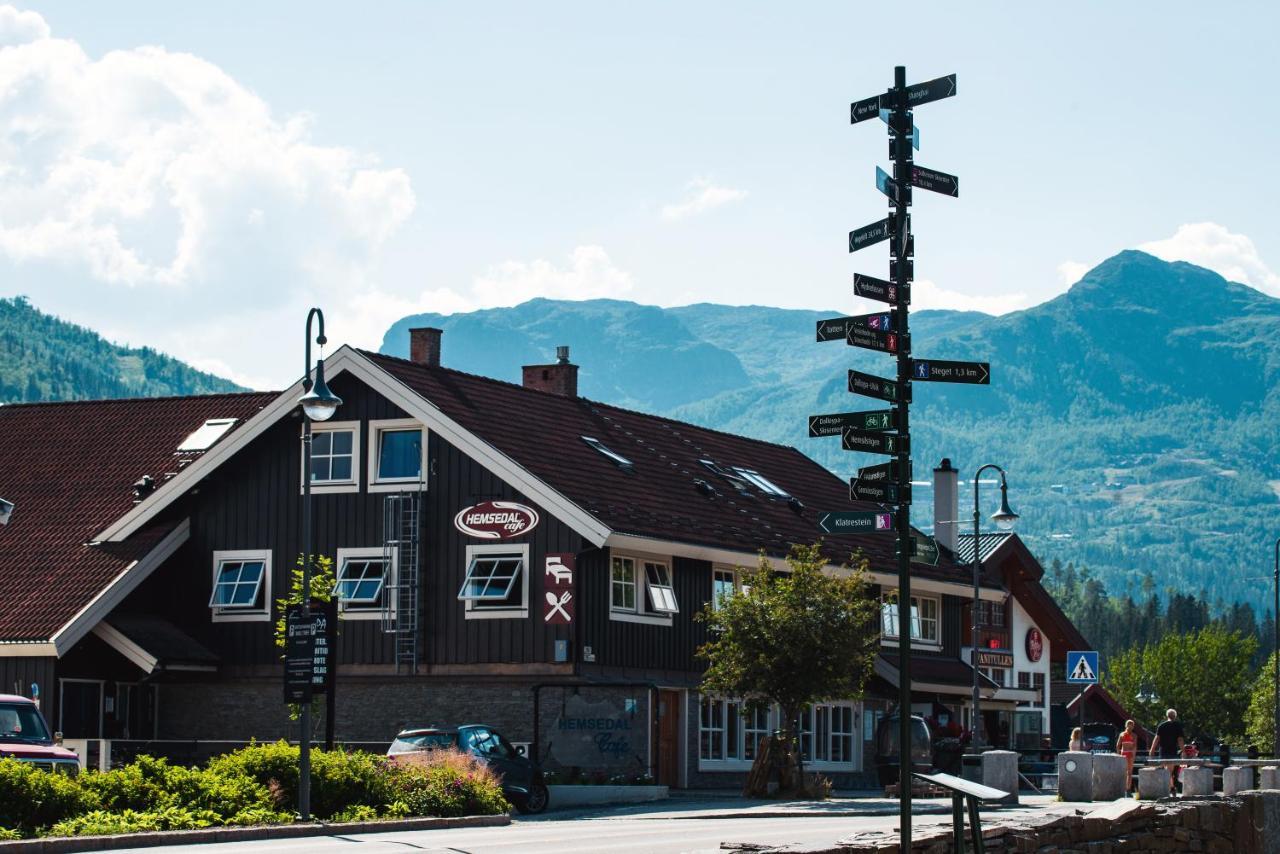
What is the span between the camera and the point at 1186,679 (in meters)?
114

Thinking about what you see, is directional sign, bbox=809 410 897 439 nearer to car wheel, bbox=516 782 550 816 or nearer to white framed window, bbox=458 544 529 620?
car wheel, bbox=516 782 550 816

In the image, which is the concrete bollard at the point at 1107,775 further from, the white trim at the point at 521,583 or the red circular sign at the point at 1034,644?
the red circular sign at the point at 1034,644

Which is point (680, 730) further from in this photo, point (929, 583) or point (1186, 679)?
point (1186, 679)

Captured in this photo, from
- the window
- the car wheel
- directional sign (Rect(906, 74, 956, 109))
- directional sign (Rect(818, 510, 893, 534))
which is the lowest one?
the car wheel

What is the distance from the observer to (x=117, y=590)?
141 ft

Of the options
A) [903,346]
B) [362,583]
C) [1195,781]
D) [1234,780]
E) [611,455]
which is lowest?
[1234,780]

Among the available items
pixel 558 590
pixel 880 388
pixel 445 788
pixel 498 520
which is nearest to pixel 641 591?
pixel 558 590

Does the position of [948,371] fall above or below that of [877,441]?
above

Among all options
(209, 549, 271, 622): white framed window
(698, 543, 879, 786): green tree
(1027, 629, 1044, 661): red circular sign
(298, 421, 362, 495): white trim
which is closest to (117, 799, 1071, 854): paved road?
(698, 543, 879, 786): green tree

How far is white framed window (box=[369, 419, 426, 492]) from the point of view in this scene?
43.0m

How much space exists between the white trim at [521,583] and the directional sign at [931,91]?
2433cm

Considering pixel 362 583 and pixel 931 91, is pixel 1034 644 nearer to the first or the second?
pixel 362 583

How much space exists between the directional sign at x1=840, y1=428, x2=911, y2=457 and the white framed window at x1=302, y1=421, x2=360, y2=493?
26.9 m

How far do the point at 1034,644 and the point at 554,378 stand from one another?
84.0 feet
